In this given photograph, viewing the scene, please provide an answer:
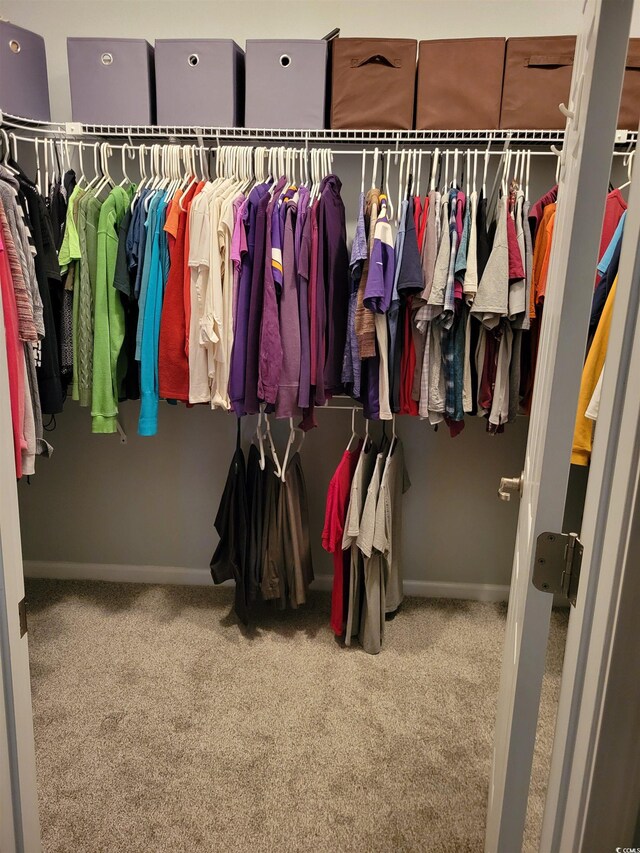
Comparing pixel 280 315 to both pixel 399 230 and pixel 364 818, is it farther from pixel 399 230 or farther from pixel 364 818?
pixel 364 818

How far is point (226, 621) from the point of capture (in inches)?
97.6

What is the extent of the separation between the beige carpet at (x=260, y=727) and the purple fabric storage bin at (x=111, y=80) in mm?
2048

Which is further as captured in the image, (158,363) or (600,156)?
(158,363)

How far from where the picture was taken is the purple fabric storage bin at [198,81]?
79.0 inches

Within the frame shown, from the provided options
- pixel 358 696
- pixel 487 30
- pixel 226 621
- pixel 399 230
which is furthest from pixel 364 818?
pixel 487 30

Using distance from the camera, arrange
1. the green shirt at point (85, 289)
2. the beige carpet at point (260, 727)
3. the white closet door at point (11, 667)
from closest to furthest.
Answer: the white closet door at point (11, 667) < the beige carpet at point (260, 727) < the green shirt at point (85, 289)

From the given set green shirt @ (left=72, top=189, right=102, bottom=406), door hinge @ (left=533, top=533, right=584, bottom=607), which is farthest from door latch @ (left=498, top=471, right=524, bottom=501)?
green shirt @ (left=72, top=189, right=102, bottom=406)

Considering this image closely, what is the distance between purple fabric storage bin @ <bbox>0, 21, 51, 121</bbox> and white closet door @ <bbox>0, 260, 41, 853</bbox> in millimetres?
1726

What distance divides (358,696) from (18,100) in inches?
98.2

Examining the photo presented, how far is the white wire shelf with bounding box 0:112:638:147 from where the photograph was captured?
199 centimetres

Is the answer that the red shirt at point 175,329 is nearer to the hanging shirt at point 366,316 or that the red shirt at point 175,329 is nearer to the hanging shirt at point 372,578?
the hanging shirt at point 366,316

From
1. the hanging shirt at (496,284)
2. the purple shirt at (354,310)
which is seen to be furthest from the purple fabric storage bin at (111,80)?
the hanging shirt at (496,284)

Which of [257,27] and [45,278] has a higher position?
[257,27]

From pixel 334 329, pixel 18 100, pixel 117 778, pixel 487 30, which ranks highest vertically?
pixel 487 30
